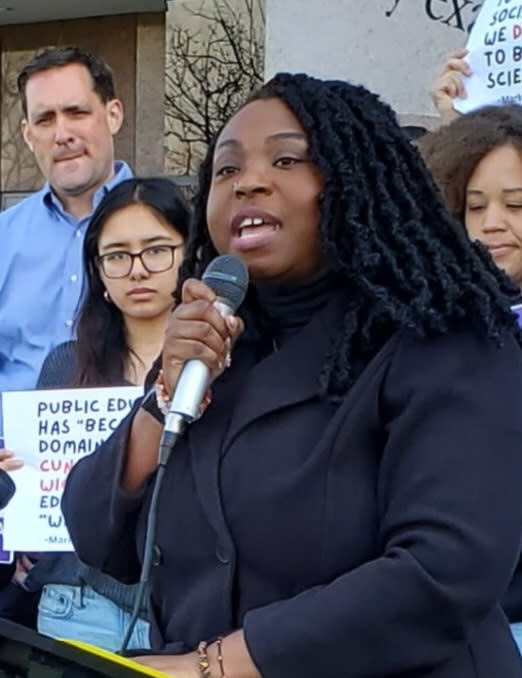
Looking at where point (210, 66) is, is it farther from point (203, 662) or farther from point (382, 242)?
point (203, 662)

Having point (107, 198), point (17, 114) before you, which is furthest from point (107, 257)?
point (17, 114)

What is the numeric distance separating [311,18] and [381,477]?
3.53 meters

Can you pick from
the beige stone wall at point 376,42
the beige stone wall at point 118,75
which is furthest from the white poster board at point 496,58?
the beige stone wall at point 118,75

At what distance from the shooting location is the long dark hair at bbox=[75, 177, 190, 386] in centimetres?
347

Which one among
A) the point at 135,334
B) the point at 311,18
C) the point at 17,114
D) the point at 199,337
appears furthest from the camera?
the point at 17,114

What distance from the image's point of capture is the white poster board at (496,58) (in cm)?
374

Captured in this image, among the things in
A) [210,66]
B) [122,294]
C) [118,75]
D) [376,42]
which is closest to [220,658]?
[122,294]

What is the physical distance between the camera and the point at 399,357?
1841 mm

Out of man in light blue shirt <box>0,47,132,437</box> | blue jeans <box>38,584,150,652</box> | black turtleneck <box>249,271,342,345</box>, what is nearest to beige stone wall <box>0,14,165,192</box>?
man in light blue shirt <box>0,47,132,437</box>

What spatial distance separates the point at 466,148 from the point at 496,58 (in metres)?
0.85

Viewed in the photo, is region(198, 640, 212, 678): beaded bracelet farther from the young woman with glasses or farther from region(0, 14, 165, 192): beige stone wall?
region(0, 14, 165, 192): beige stone wall

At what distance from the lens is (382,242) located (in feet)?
6.18

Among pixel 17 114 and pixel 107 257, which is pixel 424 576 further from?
pixel 17 114

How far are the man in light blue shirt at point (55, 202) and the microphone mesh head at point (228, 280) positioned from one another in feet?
6.77
